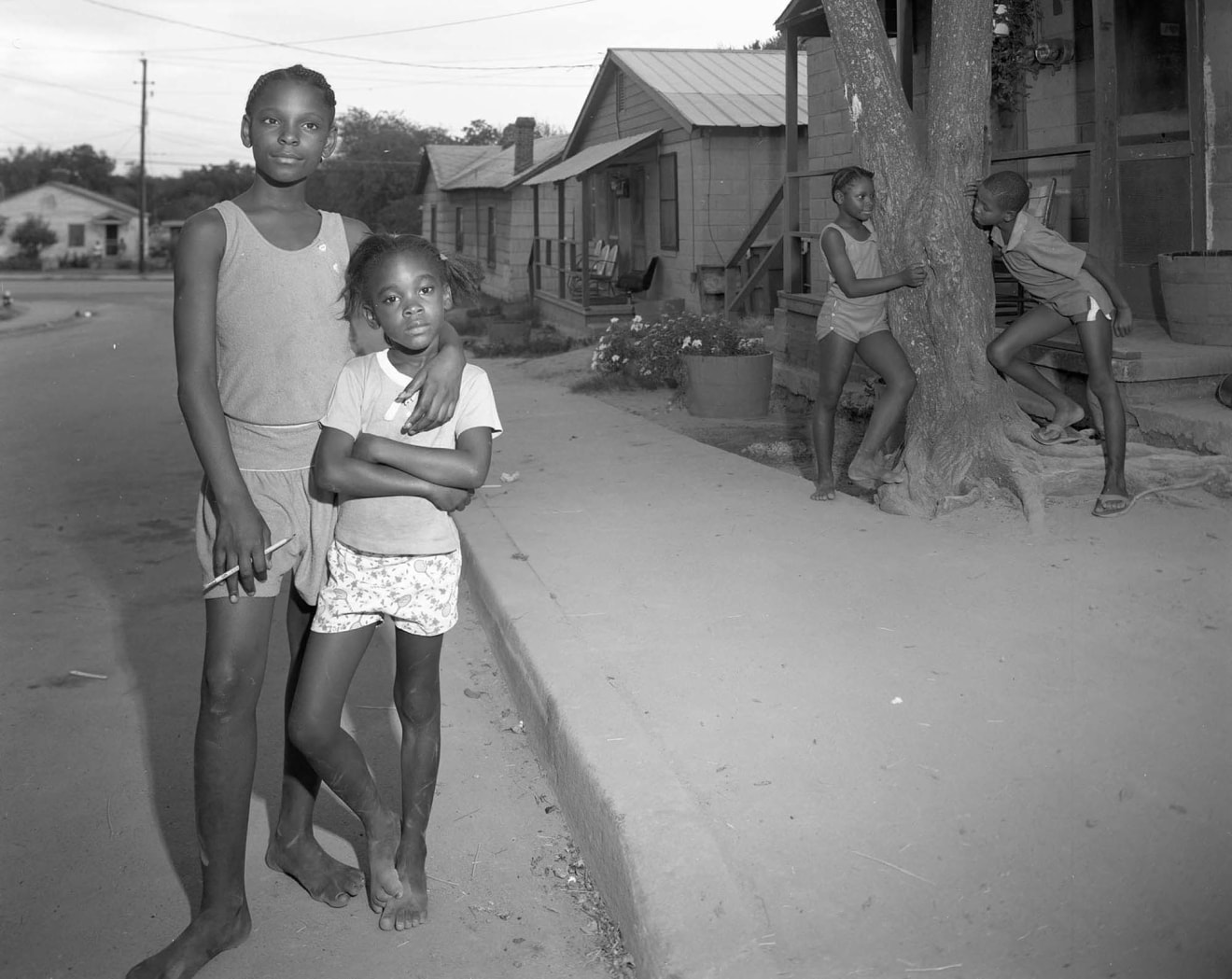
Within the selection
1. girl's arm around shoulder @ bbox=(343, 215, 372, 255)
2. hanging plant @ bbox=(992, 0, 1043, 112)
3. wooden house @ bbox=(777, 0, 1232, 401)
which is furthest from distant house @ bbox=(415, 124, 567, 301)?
girl's arm around shoulder @ bbox=(343, 215, 372, 255)

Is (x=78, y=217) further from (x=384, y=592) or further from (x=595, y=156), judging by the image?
(x=384, y=592)

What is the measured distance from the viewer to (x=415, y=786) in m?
3.17

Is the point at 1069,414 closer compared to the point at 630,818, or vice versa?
the point at 630,818

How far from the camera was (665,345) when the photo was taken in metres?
12.7

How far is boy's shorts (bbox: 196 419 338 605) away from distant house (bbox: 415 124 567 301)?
83.3ft

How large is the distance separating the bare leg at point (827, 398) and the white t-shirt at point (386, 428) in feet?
13.1

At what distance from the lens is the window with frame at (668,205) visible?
21156mm

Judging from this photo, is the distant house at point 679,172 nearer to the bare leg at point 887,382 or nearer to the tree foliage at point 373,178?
the bare leg at point 887,382

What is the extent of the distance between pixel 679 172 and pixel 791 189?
7.45 m

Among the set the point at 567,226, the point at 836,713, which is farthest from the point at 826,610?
the point at 567,226

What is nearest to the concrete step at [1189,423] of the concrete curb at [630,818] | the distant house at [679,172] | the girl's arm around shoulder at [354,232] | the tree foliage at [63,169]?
the concrete curb at [630,818]

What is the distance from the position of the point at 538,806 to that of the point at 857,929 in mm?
1283

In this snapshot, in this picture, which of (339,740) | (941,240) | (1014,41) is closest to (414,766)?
(339,740)

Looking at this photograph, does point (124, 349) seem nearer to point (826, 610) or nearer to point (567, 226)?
point (567, 226)
